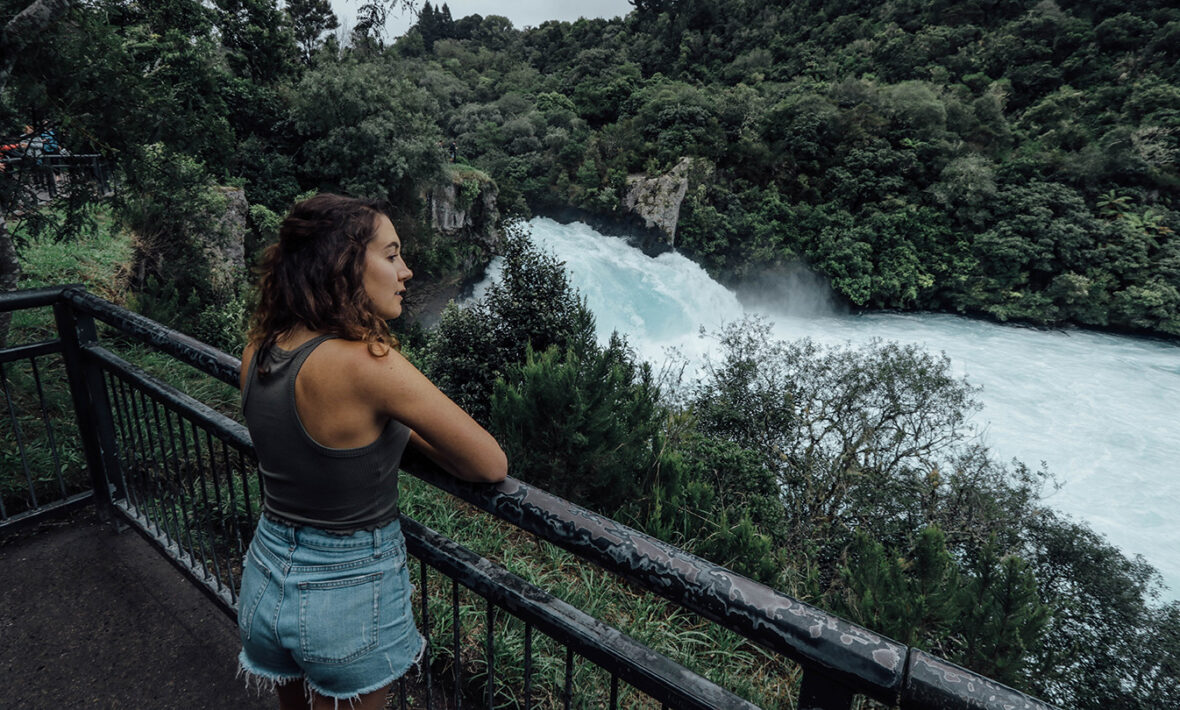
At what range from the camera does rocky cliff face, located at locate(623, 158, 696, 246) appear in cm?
2662

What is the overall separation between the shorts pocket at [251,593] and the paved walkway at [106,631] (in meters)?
0.95

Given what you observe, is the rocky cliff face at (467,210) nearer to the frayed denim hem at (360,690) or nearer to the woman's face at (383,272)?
the woman's face at (383,272)

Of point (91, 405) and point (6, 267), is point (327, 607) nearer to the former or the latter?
point (91, 405)

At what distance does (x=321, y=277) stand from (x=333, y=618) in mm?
601

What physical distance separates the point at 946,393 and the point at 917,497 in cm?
252

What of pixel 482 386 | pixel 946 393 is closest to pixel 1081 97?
pixel 946 393

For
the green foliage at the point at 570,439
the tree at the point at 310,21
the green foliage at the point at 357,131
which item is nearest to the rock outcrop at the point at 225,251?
the green foliage at the point at 357,131

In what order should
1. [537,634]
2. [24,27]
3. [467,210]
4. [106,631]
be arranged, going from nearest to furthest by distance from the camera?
[106,631], [537,634], [24,27], [467,210]

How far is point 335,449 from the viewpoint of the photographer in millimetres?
964

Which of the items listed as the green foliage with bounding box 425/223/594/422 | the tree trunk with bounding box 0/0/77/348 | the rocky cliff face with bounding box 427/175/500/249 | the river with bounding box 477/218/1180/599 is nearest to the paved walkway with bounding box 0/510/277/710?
the tree trunk with bounding box 0/0/77/348

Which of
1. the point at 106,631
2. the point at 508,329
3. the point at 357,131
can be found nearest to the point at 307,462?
the point at 106,631

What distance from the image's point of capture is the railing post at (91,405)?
2.19 meters

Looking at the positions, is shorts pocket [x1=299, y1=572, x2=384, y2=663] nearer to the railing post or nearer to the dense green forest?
the railing post

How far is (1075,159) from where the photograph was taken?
24.1m
